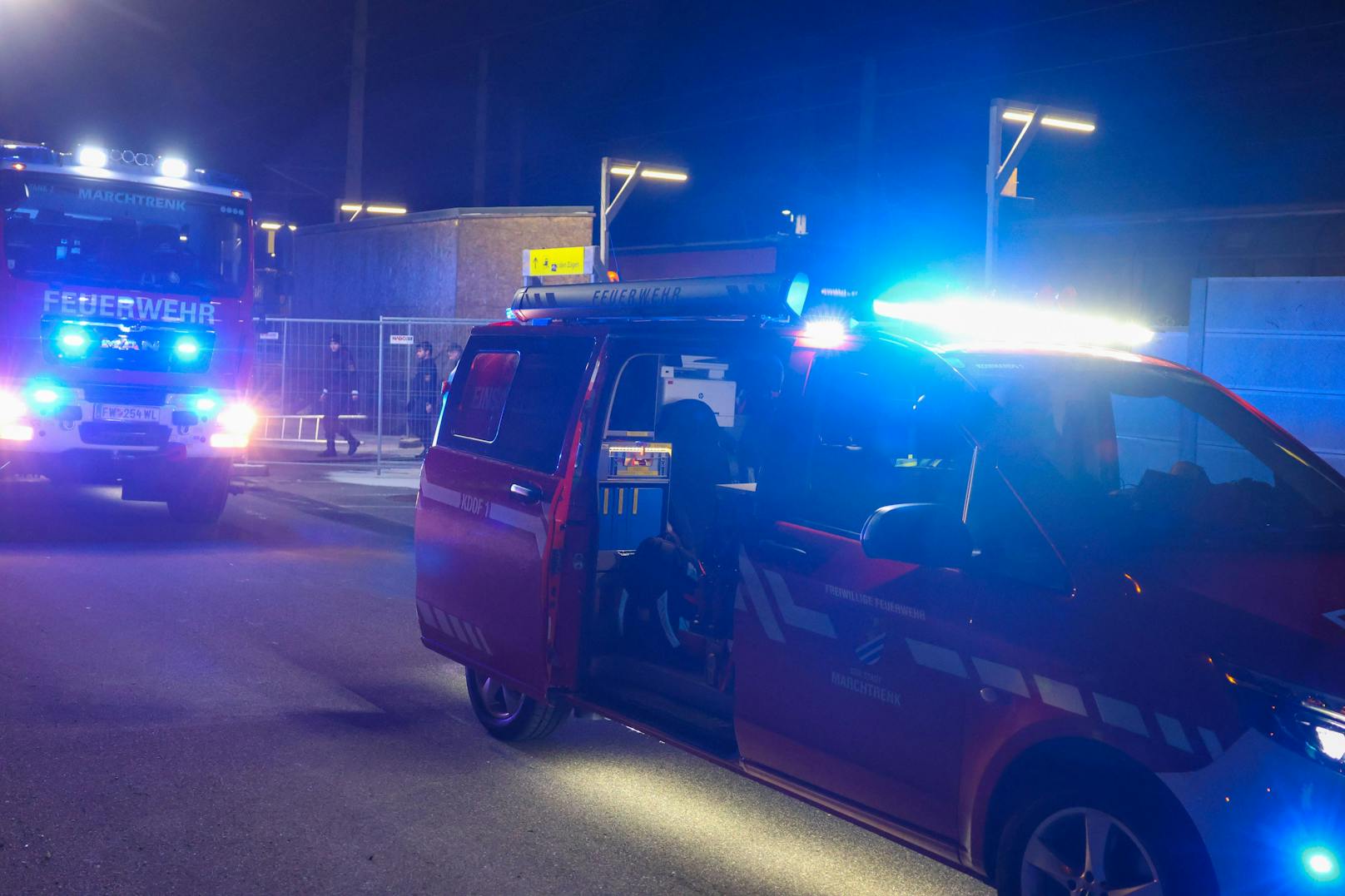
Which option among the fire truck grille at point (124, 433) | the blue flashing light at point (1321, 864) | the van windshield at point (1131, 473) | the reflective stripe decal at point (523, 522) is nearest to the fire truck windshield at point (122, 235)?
the fire truck grille at point (124, 433)

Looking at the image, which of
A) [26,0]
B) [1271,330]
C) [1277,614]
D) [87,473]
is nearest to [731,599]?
[1277,614]

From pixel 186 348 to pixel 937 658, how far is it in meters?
11.1

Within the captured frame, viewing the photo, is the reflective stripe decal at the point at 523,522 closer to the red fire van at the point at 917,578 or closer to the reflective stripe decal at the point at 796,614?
the red fire van at the point at 917,578

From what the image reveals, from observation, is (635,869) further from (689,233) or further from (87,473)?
(689,233)

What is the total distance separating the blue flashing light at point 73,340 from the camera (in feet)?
41.9

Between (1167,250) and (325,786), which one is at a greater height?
(1167,250)

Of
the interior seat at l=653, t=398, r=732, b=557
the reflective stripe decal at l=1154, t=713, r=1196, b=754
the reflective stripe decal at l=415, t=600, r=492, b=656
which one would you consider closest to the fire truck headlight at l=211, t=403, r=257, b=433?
the reflective stripe decal at l=415, t=600, r=492, b=656

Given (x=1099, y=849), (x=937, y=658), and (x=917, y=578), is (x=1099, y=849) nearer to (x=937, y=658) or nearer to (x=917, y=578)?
(x=937, y=658)

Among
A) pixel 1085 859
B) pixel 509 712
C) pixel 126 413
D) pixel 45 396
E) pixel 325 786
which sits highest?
pixel 45 396

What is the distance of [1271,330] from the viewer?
31.9 feet

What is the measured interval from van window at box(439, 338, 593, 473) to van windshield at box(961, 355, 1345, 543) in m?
1.84

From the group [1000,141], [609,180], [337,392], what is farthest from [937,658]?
[337,392]

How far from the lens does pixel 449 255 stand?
24.4 meters

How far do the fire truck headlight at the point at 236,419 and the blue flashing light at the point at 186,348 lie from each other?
64cm
